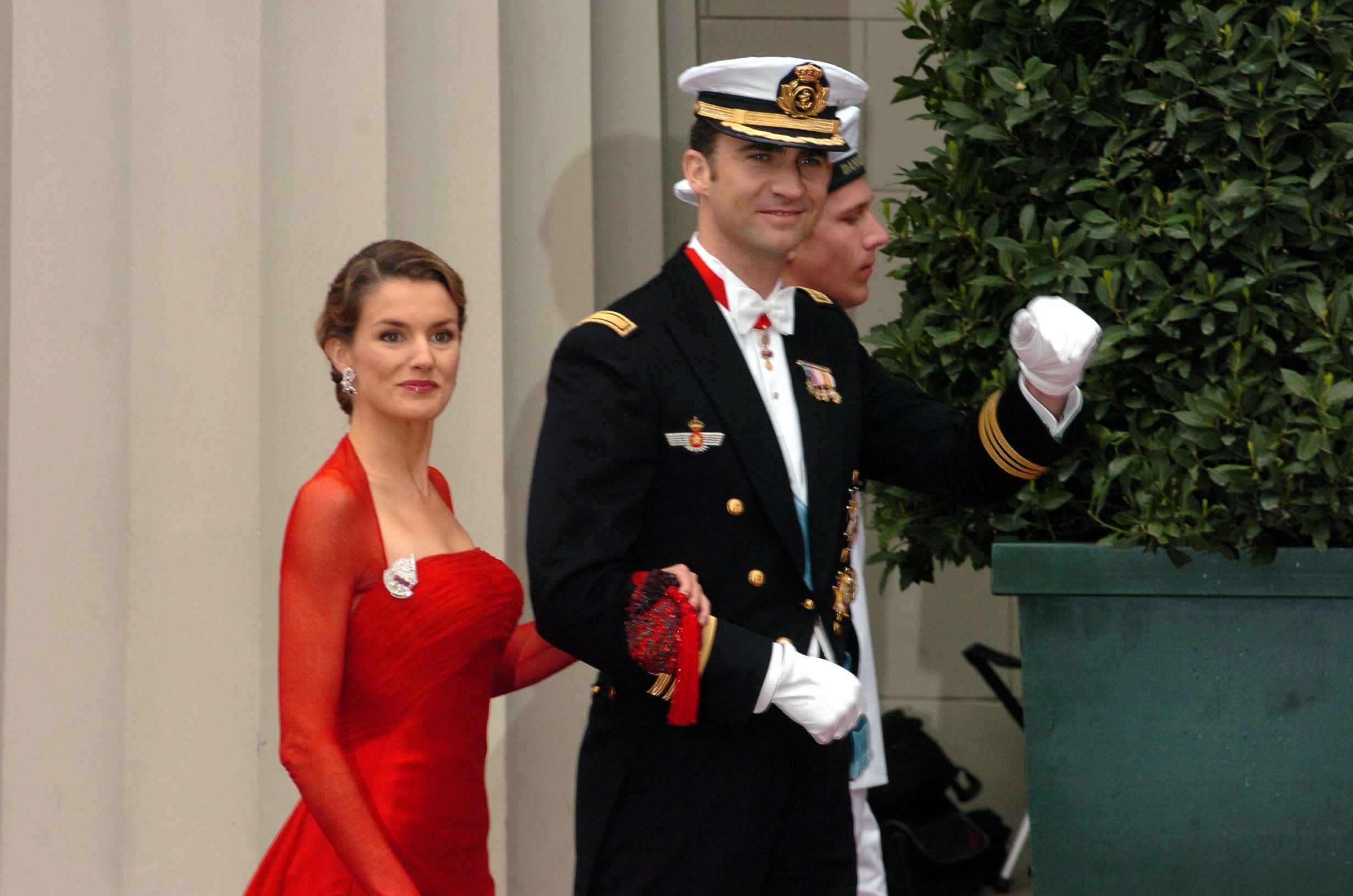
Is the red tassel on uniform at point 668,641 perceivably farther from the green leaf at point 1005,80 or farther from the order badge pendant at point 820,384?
the green leaf at point 1005,80

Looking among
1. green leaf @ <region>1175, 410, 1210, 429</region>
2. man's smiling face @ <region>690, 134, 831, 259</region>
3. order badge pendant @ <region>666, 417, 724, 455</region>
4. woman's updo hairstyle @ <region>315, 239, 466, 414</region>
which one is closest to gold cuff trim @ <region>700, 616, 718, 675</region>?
order badge pendant @ <region>666, 417, 724, 455</region>

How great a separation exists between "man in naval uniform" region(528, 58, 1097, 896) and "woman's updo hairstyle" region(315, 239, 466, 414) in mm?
277

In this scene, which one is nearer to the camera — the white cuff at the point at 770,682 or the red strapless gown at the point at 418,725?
the white cuff at the point at 770,682

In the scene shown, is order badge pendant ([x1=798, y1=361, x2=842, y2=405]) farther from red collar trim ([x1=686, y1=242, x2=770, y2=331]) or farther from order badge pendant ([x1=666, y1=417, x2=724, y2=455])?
order badge pendant ([x1=666, y1=417, x2=724, y2=455])

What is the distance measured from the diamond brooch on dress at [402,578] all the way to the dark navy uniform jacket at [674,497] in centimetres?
20

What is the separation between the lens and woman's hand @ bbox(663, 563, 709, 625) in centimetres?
176

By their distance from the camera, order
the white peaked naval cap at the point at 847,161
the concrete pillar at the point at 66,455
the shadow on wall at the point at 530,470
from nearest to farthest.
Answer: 1. the concrete pillar at the point at 66,455
2. the white peaked naval cap at the point at 847,161
3. the shadow on wall at the point at 530,470

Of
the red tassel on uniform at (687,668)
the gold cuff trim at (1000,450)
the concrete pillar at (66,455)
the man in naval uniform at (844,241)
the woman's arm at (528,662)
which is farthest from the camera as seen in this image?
the man in naval uniform at (844,241)

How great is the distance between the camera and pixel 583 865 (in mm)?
1918

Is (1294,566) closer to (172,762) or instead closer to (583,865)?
(583,865)

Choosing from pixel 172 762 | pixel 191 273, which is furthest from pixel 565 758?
pixel 191 273

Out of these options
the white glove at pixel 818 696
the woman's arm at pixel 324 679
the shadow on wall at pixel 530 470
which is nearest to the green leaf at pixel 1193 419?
the white glove at pixel 818 696

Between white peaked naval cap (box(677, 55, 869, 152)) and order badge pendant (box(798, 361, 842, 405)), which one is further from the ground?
white peaked naval cap (box(677, 55, 869, 152))

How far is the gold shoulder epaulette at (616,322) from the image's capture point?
193 cm
